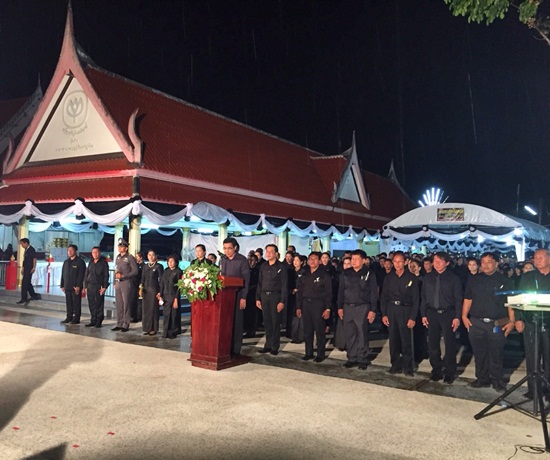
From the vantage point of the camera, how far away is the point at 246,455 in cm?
425

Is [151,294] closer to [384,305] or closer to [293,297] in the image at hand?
[293,297]

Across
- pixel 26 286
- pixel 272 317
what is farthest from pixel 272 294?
pixel 26 286

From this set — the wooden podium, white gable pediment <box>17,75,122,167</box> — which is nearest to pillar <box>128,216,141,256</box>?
white gable pediment <box>17,75,122,167</box>

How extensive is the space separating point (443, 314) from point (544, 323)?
1.38 metres

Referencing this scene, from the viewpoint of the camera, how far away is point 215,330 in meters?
7.34

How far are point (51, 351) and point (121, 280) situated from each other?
2547 mm

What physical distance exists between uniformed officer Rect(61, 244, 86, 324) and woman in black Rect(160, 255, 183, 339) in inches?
102

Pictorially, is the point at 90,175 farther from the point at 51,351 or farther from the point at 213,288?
the point at 213,288

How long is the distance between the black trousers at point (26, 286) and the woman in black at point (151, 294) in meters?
5.59

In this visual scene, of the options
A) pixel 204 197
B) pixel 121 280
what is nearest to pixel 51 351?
pixel 121 280

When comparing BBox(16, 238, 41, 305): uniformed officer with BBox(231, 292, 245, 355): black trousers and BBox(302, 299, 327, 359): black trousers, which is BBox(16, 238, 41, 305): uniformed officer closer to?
BBox(231, 292, 245, 355): black trousers

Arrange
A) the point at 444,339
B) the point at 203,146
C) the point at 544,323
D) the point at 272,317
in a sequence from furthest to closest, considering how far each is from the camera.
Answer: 1. the point at 203,146
2. the point at 272,317
3. the point at 444,339
4. the point at 544,323

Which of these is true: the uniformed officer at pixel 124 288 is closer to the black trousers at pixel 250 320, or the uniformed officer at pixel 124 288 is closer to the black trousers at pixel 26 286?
the black trousers at pixel 250 320

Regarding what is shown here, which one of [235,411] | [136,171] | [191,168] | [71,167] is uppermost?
[191,168]
